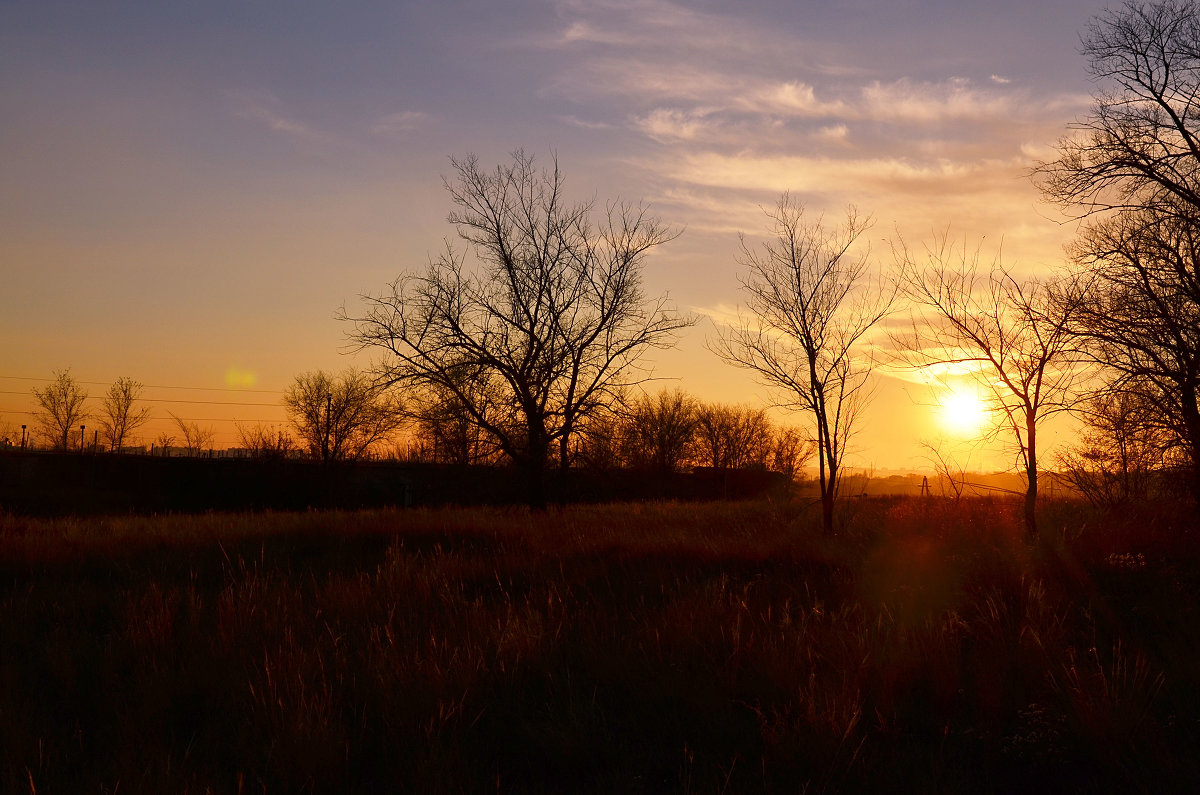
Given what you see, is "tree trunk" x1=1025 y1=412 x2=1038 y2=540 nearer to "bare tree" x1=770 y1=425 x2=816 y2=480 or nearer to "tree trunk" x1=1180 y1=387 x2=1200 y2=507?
"tree trunk" x1=1180 y1=387 x2=1200 y2=507

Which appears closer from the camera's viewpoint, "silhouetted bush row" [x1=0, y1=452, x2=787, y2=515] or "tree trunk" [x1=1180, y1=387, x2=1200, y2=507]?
"tree trunk" [x1=1180, y1=387, x2=1200, y2=507]

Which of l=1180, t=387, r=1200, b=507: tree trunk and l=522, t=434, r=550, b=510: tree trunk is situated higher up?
l=1180, t=387, r=1200, b=507: tree trunk

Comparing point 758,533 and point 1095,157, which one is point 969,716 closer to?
point 758,533

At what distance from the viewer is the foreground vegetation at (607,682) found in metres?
3.64

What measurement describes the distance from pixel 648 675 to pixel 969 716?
178 cm

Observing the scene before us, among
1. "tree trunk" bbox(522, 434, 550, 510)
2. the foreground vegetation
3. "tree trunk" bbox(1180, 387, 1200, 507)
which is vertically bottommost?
the foreground vegetation

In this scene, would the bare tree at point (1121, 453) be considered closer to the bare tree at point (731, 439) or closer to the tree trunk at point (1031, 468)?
the tree trunk at point (1031, 468)

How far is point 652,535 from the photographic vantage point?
11.5m

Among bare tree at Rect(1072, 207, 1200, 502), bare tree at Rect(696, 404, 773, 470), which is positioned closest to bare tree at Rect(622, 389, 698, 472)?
bare tree at Rect(696, 404, 773, 470)

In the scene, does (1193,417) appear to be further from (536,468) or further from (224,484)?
(224,484)

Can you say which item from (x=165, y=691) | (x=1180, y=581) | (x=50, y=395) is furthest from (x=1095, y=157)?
(x=50, y=395)

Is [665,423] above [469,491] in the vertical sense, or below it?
above

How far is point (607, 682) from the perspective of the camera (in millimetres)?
4637

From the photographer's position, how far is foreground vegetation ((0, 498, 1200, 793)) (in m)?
3.64
